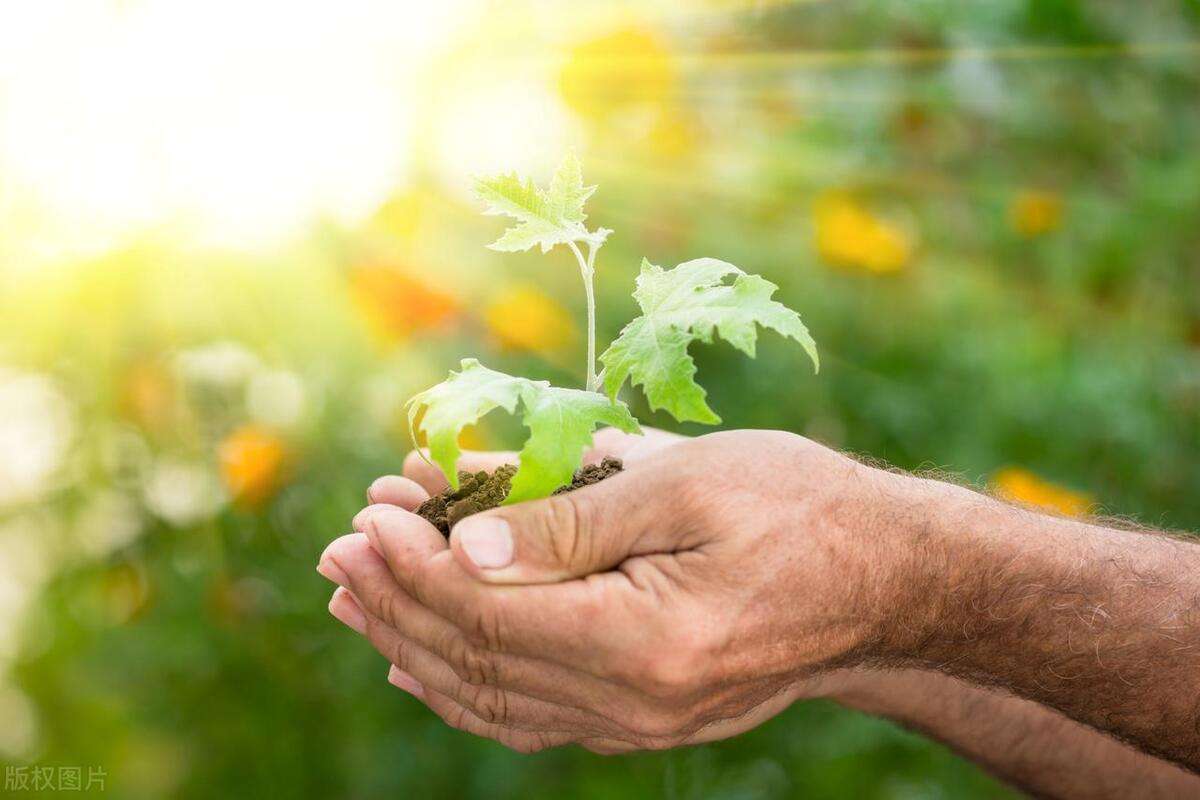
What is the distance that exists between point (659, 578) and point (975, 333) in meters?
1.58

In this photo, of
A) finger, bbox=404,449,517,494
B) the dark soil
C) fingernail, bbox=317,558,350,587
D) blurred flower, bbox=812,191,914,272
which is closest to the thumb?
the dark soil

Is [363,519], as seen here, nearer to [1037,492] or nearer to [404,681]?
[404,681]

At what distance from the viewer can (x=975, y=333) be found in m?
2.47

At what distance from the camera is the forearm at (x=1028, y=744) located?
5.64 ft

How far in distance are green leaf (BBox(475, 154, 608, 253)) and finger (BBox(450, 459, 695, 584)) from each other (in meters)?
0.29

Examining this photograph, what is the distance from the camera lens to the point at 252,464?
202cm

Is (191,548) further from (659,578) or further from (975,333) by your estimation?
(975,333)

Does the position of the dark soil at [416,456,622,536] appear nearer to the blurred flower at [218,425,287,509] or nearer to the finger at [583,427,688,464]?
the finger at [583,427,688,464]

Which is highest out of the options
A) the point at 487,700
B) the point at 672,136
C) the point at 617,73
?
the point at 617,73

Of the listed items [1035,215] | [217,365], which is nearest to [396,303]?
[217,365]

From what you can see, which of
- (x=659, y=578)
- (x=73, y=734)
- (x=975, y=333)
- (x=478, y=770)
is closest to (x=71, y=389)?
(x=73, y=734)

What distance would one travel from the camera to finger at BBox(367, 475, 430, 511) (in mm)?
1470

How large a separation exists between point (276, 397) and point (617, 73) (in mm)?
1021

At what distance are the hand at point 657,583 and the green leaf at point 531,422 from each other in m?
0.03
